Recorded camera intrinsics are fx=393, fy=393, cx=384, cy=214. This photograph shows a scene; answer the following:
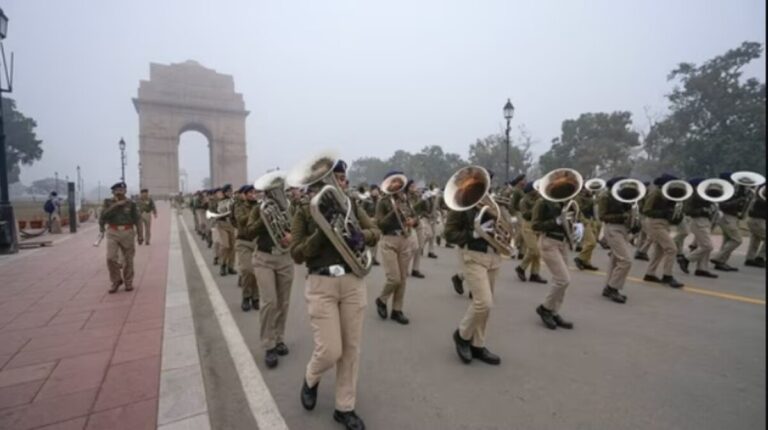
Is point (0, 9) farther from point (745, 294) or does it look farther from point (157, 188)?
point (157, 188)

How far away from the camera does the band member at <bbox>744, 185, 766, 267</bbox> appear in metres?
8.42

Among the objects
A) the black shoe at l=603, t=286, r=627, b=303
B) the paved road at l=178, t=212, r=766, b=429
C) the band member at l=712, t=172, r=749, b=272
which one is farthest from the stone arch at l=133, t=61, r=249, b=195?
the band member at l=712, t=172, r=749, b=272

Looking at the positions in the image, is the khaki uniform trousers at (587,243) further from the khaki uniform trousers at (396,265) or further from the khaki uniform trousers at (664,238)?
the khaki uniform trousers at (396,265)

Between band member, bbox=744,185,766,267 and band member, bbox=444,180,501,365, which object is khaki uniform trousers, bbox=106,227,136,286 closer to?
band member, bbox=444,180,501,365

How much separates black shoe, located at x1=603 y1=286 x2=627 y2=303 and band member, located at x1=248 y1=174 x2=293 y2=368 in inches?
194

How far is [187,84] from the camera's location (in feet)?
223

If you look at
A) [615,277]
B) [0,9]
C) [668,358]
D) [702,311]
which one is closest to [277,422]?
[668,358]

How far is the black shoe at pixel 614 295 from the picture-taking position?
6020 millimetres

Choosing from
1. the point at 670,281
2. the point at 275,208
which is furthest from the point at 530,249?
the point at 275,208

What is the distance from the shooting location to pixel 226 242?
8836mm

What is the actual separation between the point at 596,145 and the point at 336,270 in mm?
51727

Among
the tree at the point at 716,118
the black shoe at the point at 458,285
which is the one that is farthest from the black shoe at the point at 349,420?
the tree at the point at 716,118

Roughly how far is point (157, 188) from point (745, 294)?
6975 cm

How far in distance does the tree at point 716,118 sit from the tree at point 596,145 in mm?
8167
